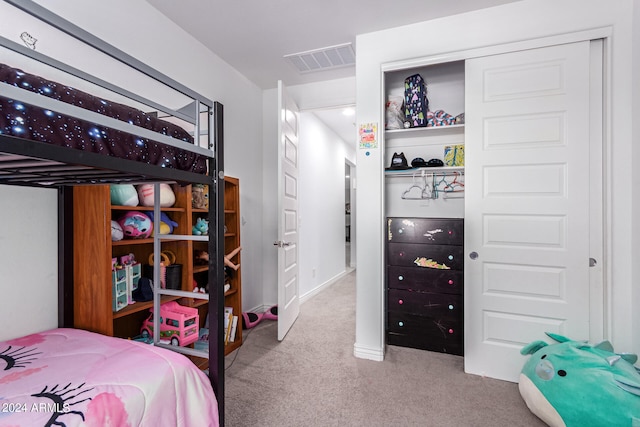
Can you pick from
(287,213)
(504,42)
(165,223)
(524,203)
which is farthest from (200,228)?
(504,42)

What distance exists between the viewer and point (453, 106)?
103 inches

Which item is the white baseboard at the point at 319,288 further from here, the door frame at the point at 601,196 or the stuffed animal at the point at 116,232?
the door frame at the point at 601,196

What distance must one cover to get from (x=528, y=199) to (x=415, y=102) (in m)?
1.11

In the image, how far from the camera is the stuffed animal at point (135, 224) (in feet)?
5.82

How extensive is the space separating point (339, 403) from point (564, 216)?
184 cm

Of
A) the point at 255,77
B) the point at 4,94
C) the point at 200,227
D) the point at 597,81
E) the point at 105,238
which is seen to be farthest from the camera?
the point at 255,77

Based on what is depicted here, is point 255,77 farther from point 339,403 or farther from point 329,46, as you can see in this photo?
point 339,403

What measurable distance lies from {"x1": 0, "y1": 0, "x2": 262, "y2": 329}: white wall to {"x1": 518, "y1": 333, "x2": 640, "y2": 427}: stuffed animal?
8.21 ft

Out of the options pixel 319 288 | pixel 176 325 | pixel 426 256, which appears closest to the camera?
pixel 176 325

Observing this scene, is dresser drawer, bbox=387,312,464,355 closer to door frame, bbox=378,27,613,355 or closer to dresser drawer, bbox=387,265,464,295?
dresser drawer, bbox=387,265,464,295

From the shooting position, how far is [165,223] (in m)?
2.01

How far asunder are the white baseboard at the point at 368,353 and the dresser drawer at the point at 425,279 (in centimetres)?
50

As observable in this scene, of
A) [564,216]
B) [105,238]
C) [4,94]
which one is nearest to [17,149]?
[4,94]

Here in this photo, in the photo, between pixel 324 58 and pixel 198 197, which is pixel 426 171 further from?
pixel 198 197
